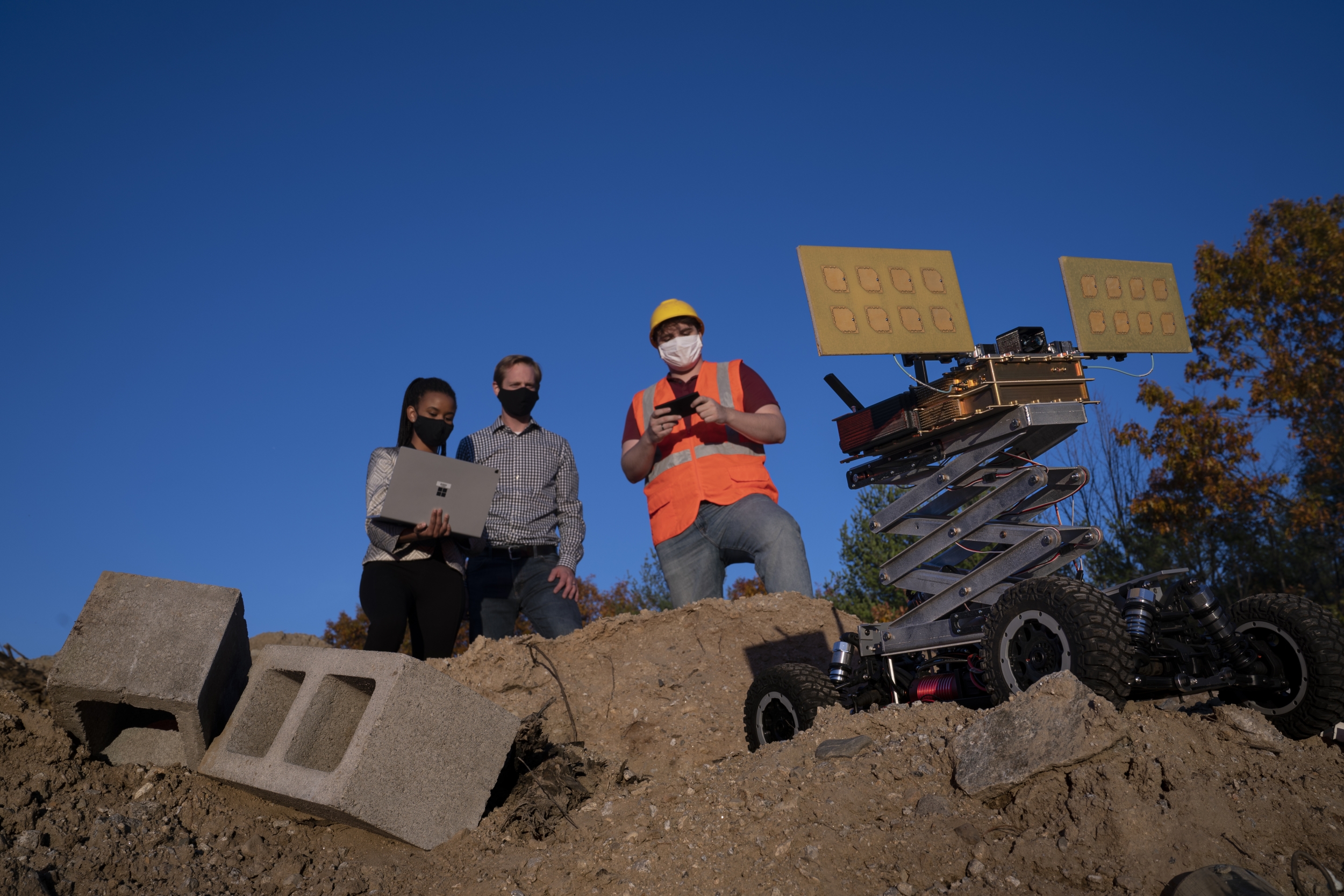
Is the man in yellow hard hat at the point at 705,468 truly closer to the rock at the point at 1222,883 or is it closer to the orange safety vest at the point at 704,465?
the orange safety vest at the point at 704,465

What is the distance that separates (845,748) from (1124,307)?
2989 mm

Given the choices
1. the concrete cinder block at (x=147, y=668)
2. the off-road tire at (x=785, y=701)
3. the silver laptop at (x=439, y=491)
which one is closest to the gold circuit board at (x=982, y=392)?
the off-road tire at (x=785, y=701)

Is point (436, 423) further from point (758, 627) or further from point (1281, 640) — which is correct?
point (1281, 640)

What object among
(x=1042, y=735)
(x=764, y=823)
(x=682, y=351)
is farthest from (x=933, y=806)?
(x=682, y=351)

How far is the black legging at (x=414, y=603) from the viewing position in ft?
17.7

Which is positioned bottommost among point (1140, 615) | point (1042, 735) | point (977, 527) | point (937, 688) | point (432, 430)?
point (1042, 735)

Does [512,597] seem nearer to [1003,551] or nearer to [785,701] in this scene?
[785,701]

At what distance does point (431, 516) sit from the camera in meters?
5.43

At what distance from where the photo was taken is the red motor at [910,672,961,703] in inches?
174

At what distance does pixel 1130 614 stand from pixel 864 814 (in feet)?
4.42

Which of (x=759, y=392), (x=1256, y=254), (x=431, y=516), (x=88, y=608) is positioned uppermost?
(x=1256, y=254)

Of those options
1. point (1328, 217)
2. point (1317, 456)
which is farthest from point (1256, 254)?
point (1317, 456)

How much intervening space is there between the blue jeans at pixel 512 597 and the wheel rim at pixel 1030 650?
→ 3.32 meters

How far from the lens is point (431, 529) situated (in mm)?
5461
